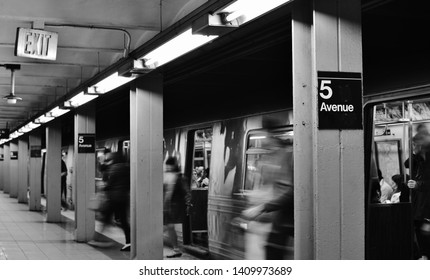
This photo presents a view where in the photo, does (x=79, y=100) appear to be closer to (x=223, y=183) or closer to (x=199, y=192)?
(x=199, y=192)

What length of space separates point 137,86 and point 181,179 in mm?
2355

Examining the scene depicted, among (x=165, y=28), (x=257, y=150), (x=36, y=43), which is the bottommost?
(x=257, y=150)

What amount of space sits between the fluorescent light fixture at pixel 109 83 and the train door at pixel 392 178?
10.2ft

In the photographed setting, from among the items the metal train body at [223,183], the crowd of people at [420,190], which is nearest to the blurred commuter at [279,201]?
the metal train body at [223,183]

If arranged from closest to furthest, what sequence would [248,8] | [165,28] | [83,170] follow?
1. [248,8]
2. [165,28]
3. [83,170]

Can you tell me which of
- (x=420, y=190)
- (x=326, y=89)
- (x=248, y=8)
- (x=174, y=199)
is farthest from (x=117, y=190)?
(x=326, y=89)

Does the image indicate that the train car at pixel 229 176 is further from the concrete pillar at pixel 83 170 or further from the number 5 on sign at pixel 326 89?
the number 5 on sign at pixel 326 89

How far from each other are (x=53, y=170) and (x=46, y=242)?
15.4ft

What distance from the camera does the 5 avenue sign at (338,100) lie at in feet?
12.2

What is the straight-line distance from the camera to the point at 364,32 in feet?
22.3

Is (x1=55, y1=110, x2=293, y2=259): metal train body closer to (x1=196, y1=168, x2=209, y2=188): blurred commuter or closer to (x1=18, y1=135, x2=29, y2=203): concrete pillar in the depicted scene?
(x1=196, y1=168, x2=209, y2=188): blurred commuter

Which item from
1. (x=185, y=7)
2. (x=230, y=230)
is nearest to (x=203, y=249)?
(x=230, y=230)

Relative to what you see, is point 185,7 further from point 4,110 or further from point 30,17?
point 4,110

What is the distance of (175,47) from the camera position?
5477 mm
